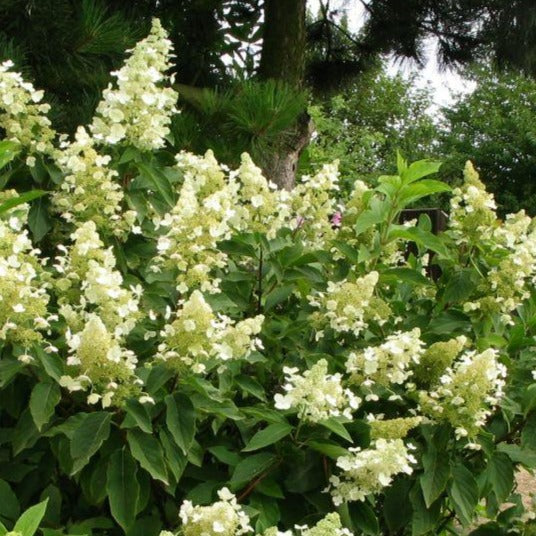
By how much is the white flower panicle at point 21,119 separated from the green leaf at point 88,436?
92 centimetres

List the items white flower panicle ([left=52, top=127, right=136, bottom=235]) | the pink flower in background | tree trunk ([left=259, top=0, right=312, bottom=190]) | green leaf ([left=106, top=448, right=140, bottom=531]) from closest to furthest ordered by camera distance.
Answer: green leaf ([left=106, top=448, right=140, bottom=531]) → white flower panicle ([left=52, top=127, right=136, bottom=235]) → the pink flower in background → tree trunk ([left=259, top=0, right=312, bottom=190])

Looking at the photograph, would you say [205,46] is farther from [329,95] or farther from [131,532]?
[131,532]

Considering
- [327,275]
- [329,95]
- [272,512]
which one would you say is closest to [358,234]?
[327,275]

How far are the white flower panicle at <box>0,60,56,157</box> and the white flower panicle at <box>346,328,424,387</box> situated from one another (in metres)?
1.02

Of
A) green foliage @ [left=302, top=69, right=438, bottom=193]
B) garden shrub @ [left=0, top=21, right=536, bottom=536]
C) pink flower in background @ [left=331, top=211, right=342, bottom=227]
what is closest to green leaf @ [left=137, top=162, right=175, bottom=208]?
garden shrub @ [left=0, top=21, right=536, bottom=536]

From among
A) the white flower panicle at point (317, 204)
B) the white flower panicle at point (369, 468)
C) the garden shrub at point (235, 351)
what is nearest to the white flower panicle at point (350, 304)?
the garden shrub at point (235, 351)

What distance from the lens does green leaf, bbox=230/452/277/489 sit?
73.0 inches

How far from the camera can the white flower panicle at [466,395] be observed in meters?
1.82

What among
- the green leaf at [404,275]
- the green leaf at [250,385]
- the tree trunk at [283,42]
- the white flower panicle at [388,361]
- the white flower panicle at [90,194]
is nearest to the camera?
the white flower panicle at [388,361]

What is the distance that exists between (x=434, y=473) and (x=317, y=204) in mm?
914

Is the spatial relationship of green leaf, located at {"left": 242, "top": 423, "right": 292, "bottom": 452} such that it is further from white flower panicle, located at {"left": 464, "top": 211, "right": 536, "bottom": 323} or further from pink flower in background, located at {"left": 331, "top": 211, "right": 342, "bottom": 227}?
pink flower in background, located at {"left": 331, "top": 211, "right": 342, "bottom": 227}

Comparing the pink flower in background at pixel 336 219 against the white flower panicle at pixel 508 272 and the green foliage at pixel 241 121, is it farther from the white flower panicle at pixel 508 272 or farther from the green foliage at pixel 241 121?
the white flower panicle at pixel 508 272

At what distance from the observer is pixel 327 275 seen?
8.18 feet

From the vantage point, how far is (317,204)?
2566mm
